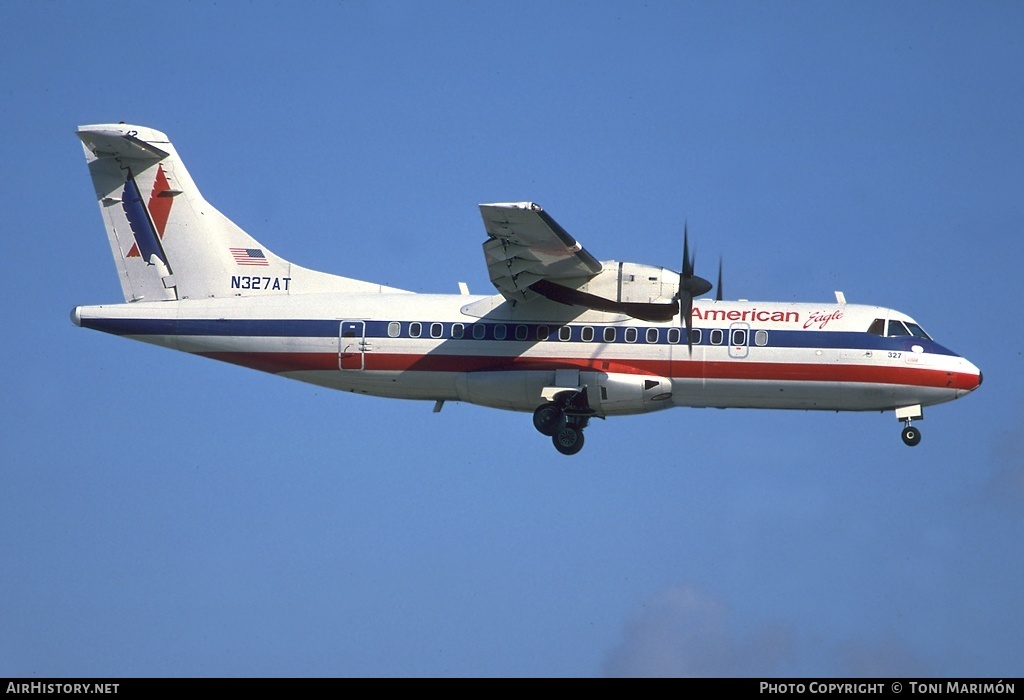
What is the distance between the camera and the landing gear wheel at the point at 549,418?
29.2 metres

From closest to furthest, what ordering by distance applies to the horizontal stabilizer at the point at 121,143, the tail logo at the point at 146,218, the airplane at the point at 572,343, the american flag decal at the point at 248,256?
the airplane at the point at 572,343, the horizontal stabilizer at the point at 121,143, the tail logo at the point at 146,218, the american flag decal at the point at 248,256

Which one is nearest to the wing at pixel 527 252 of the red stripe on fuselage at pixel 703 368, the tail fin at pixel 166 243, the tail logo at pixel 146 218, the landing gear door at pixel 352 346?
the red stripe on fuselage at pixel 703 368

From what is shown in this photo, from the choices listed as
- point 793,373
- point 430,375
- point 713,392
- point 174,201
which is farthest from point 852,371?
point 174,201

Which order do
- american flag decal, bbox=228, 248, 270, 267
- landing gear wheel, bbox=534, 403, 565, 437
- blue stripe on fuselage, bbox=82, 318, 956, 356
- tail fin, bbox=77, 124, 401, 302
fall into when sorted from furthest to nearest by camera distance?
american flag decal, bbox=228, 248, 270, 267, tail fin, bbox=77, 124, 401, 302, landing gear wheel, bbox=534, 403, 565, 437, blue stripe on fuselage, bbox=82, 318, 956, 356

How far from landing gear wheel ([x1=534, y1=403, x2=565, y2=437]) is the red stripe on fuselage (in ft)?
3.15

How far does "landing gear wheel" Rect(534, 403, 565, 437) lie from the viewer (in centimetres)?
2920

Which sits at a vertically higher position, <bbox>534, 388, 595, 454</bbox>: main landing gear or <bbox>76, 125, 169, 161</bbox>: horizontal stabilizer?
<bbox>76, 125, 169, 161</bbox>: horizontal stabilizer

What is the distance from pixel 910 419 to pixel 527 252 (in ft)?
32.9

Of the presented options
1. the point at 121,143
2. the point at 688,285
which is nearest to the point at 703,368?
the point at 688,285

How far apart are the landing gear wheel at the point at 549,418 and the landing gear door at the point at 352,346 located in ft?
14.2


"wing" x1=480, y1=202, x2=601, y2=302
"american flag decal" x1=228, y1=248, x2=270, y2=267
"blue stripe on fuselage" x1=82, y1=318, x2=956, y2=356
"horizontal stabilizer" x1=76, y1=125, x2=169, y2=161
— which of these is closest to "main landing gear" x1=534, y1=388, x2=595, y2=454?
"blue stripe on fuselage" x1=82, y1=318, x2=956, y2=356

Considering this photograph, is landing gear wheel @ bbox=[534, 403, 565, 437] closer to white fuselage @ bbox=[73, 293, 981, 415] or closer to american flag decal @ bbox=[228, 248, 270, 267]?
white fuselage @ bbox=[73, 293, 981, 415]

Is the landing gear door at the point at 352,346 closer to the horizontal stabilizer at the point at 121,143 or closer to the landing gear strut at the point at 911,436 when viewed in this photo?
the horizontal stabilizer at the point at 121,143
